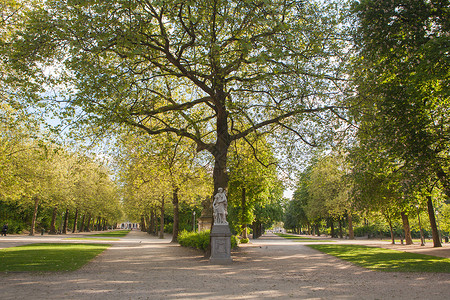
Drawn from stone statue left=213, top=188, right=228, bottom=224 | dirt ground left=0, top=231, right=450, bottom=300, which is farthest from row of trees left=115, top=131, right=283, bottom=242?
dirt ground left=0, top=231, right=450, bottom=300

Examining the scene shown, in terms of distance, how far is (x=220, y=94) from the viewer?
15.0 m

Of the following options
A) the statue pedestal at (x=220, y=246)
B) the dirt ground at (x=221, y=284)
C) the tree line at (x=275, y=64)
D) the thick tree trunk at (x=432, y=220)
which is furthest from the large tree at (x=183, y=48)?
the thick tree trunk at (x=432, y=220)

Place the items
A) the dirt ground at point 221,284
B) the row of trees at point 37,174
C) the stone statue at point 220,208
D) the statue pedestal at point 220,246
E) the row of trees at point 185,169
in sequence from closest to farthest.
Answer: the dirt ground at point 221,284 < the statue pedestal at point 220,246 < the stone statue at point 220,208 < the row of trees at point 37,174 < the row of trees at point 185,169

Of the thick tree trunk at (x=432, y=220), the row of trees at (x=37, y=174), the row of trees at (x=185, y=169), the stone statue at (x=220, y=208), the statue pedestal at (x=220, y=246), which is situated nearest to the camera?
the statue pedestal at (x=220, y=246)

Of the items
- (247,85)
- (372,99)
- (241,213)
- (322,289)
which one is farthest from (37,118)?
(241,213)

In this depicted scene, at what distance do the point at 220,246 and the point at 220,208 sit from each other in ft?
5.24

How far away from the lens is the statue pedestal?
13.2 meters

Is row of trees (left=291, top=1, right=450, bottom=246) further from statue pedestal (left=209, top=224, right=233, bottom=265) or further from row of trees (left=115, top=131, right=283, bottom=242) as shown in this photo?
statue pedestal (left=209, top=224, right=233, bottom=265)

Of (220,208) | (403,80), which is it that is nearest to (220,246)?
(220,208)

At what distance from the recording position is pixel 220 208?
13773 millimetres

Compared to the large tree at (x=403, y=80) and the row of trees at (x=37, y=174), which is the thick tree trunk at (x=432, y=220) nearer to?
the large tree at (x=403, y=80)

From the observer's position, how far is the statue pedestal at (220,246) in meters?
13.2

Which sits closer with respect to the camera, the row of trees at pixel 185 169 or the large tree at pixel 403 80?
the large tree at pixel 403 80

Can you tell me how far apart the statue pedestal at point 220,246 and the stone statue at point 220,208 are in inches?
15.6
